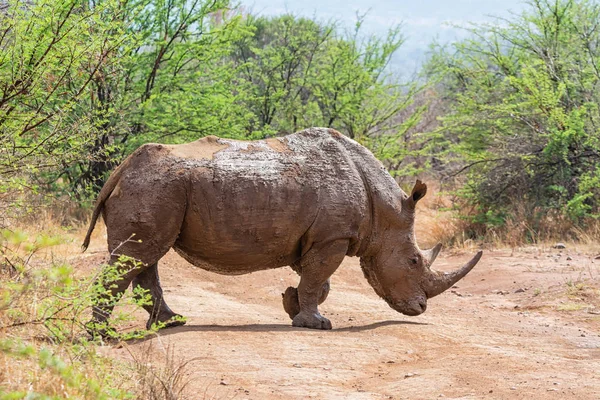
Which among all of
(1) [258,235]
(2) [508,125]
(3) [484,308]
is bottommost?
(3) [484,308]

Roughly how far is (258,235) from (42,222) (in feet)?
17.5

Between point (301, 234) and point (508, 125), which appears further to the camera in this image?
point (508, 125)

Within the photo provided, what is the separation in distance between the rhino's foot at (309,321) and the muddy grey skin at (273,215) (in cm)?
1

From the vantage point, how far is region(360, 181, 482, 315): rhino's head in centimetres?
914

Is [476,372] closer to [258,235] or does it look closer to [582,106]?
[258,235]

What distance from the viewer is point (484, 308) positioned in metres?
11.2

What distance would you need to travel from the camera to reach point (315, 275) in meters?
8.85

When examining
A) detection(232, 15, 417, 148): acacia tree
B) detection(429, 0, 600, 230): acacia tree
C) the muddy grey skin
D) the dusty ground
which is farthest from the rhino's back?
detection(232, 15, 417, 148): acacia tree

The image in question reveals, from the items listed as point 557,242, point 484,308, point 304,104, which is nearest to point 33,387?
point 484,308

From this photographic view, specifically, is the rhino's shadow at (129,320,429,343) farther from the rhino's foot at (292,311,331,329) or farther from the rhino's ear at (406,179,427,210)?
the rhino's ear at (406,179,427,210)

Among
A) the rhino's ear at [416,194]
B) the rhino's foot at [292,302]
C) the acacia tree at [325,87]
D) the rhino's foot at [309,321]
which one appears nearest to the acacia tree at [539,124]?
the acacia tree at [325,87]

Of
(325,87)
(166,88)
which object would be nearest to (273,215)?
(166,88)

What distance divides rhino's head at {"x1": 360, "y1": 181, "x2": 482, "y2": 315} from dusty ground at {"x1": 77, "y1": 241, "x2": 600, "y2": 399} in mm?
283

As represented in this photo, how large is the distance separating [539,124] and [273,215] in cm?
956
